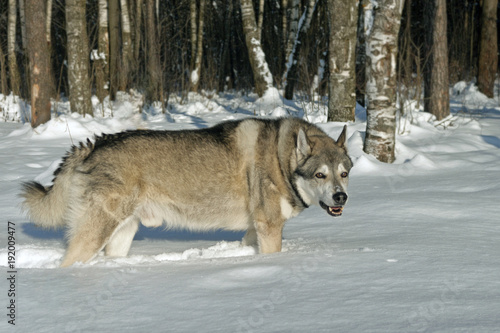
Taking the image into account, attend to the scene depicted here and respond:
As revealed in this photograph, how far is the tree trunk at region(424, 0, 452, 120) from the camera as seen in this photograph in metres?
10.3

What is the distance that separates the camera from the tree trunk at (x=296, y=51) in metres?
14.3

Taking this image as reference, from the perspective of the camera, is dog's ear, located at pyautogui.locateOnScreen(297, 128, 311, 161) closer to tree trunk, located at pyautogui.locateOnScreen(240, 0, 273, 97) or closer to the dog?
the dog

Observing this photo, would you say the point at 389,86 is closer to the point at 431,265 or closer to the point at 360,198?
the point at 360,198

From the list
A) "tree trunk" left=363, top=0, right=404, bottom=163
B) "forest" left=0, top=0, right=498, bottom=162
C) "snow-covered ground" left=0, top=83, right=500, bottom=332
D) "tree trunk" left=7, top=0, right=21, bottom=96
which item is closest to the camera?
"snow-covered ground" left=0, top=83, right=500, bottom=332

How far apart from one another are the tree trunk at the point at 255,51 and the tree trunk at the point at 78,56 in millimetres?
4316

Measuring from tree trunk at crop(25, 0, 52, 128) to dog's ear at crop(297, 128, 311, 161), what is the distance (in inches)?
304

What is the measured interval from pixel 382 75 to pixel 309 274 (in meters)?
4.86

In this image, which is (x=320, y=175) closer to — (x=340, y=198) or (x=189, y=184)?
(x=340, y=198)

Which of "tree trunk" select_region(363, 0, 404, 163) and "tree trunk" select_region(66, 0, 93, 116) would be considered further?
"tree trunk" select_region(66, 0, 93, 116)

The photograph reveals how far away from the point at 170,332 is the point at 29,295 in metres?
0.92

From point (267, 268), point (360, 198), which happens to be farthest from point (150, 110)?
→ point (267, 268)

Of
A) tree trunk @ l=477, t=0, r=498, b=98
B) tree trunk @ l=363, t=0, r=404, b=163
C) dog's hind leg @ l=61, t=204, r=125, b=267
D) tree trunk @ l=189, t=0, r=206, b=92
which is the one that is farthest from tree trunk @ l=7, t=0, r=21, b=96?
tree trunk @ l=477, t=0, r=498, b=98

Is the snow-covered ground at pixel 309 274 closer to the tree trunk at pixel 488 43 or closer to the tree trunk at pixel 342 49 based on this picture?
the tree trunk at pixel 342 49

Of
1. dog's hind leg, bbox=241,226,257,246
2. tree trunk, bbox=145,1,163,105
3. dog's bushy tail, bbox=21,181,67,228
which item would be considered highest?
tree trunk, bbox=145,1,163,105
